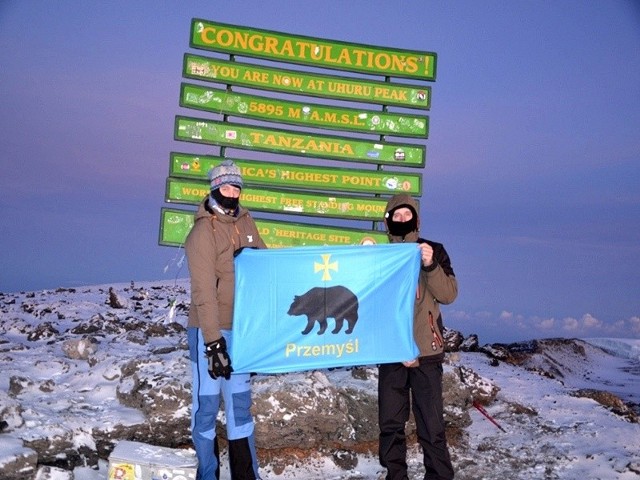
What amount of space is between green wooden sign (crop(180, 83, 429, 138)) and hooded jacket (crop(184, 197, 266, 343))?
5.52 m

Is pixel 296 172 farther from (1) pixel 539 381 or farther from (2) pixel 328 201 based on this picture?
(1) pixel 539 381

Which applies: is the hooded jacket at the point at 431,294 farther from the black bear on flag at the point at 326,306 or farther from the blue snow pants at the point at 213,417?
the blue snow pants at the point at 213,417

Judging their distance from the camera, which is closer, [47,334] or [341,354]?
[341,354]

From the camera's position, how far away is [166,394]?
7984mm

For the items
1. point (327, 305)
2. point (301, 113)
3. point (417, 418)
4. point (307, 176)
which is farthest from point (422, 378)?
point (301, 113)

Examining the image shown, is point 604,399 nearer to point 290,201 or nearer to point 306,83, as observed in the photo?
point 290,201

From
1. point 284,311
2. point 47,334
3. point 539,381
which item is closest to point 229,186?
point 284,311

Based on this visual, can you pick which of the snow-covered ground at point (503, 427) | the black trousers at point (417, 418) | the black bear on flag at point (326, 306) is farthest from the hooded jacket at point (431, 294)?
the snow-covered ground at point (503, 427)

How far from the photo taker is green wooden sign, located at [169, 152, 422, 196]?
11.3m

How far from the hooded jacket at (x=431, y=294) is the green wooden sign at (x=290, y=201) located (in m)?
5.38

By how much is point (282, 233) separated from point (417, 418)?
6046 millimetres

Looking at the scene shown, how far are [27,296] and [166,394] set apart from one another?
12.7m

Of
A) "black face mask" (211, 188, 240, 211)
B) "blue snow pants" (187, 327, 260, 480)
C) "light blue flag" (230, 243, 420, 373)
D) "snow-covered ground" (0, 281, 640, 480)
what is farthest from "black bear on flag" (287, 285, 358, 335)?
"snow-covered ground" (0, 281, 640, 480)

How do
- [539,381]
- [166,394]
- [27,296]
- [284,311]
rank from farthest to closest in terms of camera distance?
1. [27,296]
2. [539,381]
3. [166,394]
4. [284,311]
